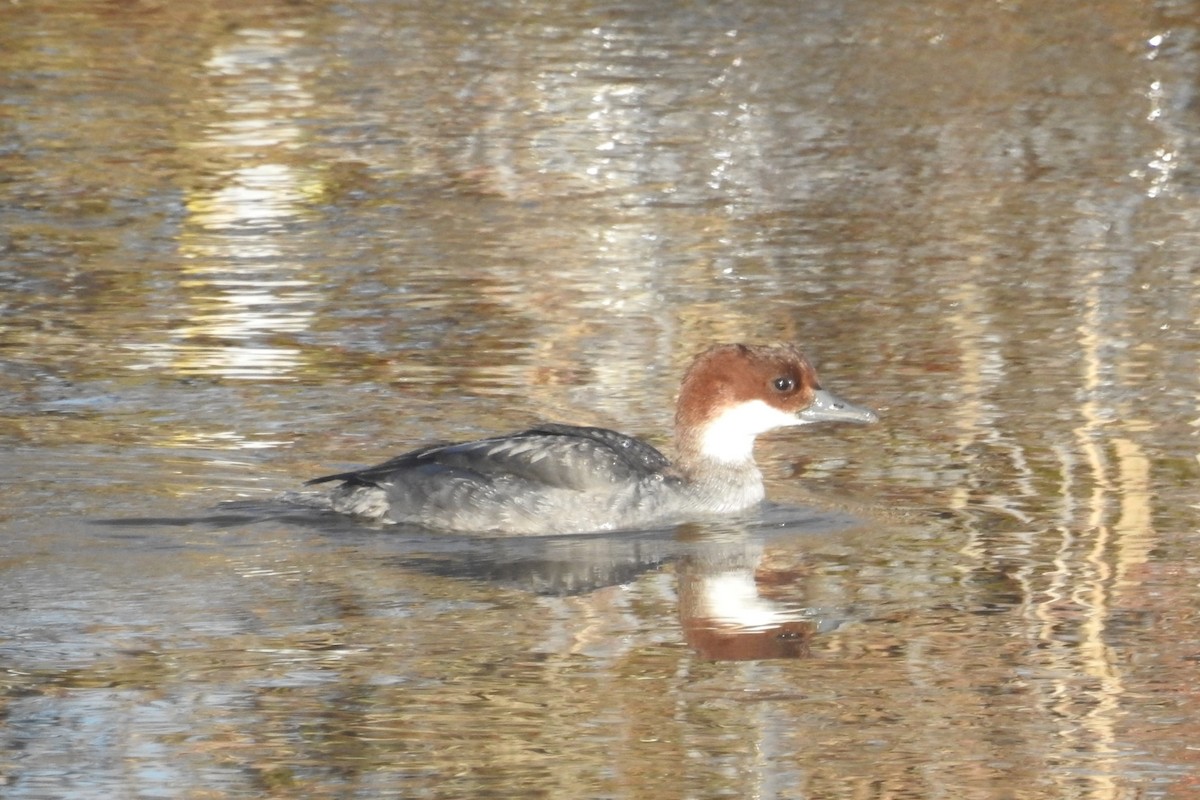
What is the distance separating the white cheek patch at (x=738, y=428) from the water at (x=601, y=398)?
30 centimetres

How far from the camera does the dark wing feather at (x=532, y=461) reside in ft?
30.3

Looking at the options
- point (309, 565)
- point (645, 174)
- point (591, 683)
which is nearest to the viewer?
point (591, 683)

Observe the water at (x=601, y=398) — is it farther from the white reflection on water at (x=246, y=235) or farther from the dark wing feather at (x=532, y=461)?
the dark wing feather at (x=532, y=461)

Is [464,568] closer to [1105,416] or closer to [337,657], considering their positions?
[337,657]

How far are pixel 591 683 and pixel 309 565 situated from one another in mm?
1821

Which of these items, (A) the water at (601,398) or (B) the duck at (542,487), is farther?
(B) the duck at (542,487)

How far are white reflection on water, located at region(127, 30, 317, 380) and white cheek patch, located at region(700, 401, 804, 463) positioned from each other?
8.54 ft

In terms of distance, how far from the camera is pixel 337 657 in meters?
7.52

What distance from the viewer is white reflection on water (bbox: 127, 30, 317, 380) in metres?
11.8

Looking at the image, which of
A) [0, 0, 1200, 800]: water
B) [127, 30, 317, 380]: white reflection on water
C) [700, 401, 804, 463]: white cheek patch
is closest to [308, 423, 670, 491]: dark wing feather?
[0, 0, 1200, 800]: water

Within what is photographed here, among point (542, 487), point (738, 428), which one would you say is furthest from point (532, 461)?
point (738, 428)

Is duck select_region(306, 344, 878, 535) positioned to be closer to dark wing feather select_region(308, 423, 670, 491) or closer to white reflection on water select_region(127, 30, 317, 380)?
dark wing feather select_region(308, 423, 670, 491)

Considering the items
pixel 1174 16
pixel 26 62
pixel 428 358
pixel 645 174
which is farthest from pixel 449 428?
pixel 1174 16

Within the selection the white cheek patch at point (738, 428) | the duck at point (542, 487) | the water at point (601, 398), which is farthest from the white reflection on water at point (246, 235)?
the white cheek patch at point (738, 428)
